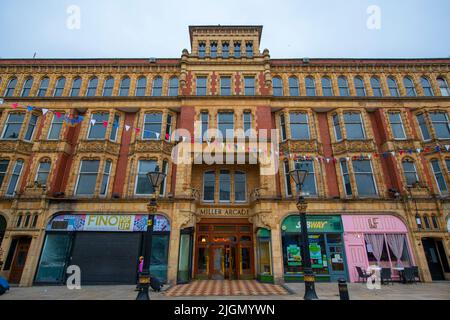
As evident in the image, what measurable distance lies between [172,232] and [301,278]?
8.97m

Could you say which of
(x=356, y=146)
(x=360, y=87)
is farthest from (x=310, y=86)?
(x=356, y=146)

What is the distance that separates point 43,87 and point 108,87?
5.59 meters

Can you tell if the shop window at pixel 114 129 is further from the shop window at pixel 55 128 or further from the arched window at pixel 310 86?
the arched window at pixel 310 86

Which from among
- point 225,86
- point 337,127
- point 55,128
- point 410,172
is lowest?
point 410,172

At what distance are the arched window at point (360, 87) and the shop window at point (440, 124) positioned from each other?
545cm

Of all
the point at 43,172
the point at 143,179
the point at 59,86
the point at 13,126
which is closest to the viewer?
the point at 43,172

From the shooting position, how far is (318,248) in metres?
15.3

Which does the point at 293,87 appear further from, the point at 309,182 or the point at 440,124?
the point at 440,124

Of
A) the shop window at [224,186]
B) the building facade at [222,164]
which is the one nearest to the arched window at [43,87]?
the building facade at [222,164]

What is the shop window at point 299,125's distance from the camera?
18266 millimetres

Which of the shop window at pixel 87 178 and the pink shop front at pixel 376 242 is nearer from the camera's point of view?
the pink shop front at pixel 376 242

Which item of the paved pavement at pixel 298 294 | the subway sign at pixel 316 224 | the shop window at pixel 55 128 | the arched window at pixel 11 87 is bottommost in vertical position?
the paved pavement at pixel 298 294
